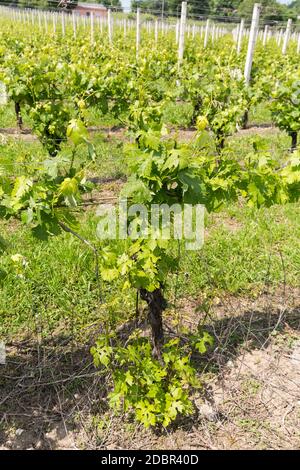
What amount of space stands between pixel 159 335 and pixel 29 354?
92 cm

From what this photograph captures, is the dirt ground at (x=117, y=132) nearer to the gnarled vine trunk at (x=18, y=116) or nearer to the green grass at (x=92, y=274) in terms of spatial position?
the gnarled vine trunk at (x=18, y=116)

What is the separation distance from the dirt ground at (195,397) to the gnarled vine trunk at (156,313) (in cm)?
29

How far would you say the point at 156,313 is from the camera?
260 cm

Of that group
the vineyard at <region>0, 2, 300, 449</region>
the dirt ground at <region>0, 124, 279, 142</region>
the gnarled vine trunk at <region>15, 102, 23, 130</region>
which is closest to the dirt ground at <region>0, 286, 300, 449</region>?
the vineyard at <region>0, 2, 300, 449</region>

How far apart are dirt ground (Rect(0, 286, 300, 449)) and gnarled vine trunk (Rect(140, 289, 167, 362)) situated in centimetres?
29

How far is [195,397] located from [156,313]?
56 cm

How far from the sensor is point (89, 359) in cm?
286

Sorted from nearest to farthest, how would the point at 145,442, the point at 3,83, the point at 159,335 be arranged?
the point at 145,442
the point at 159,335
the point at 3,83

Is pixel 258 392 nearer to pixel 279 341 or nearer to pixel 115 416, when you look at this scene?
pixel 279 341

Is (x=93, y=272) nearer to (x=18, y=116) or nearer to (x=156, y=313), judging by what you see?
(x=156, y=313)

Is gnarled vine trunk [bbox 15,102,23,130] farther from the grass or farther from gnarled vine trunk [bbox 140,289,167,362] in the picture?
gnarled vine trunk [bbox 140,289,167,362]

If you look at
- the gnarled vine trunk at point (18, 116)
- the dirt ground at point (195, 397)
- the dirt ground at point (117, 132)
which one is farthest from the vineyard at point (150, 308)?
the gnarled vine trunk at point (18, 116)

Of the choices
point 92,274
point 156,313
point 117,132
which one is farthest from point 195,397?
point 117,132
